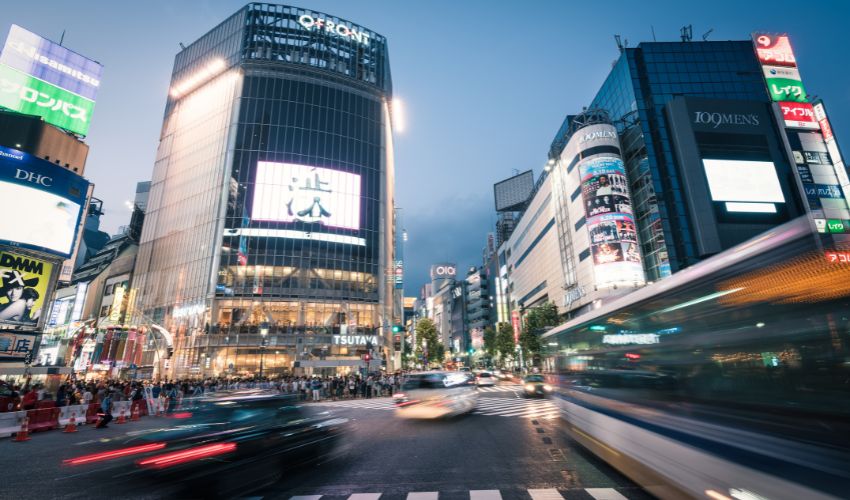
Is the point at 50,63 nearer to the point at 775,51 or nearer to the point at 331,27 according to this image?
the point at 331,27

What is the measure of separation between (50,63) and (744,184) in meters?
77.3

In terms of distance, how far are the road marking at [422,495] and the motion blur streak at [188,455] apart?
295 centimetres

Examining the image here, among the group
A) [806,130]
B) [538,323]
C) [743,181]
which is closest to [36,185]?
[538,323]

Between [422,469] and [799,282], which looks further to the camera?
[422,469]

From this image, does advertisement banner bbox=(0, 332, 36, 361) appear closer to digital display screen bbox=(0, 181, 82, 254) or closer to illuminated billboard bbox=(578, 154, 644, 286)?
digital display screen bbox=(0, 181, 82, 254)

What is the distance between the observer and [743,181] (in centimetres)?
4528

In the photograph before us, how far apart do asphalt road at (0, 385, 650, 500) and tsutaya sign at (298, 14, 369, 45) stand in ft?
228

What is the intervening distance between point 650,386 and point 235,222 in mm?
56045

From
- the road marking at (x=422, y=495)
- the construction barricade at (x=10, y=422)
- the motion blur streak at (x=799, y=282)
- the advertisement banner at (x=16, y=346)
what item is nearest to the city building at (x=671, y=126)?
the road marking at (x=422, y=495)

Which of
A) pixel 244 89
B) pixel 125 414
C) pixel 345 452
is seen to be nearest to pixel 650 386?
pixel 345 452

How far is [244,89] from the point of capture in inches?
2351

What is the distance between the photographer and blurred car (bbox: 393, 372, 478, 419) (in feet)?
47.1

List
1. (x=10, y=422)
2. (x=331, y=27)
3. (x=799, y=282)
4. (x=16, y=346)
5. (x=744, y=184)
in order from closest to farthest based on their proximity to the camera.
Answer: (x=799, y=282)
(x=10, y=422)
(x=16, y=346)
(x=744, y=184)
(x=331, y=27)

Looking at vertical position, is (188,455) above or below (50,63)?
below
